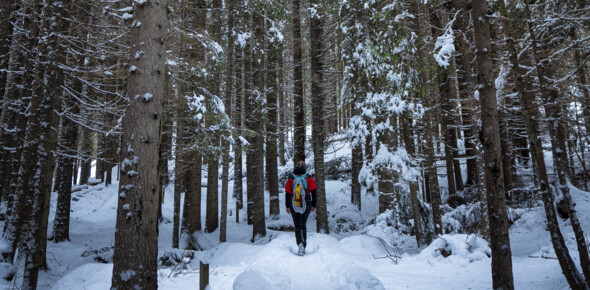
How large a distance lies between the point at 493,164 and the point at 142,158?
4988mm

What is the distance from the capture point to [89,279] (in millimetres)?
6523

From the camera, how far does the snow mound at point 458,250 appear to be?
650 centimetres

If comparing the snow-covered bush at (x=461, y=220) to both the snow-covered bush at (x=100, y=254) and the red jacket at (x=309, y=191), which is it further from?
the snow-covered bush at (x=100, y=254)

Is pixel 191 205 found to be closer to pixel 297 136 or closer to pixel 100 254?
pixel 100 254

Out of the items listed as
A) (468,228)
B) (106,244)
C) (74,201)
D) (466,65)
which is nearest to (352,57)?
(466,65)

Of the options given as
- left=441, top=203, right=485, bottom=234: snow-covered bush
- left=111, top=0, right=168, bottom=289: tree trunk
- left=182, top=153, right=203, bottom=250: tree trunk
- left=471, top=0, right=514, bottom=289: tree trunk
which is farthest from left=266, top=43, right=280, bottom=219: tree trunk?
left=471, top=0, right=514, bottom=289: tree trunk

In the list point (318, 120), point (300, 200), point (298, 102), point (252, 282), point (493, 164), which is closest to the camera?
point (493, 164)

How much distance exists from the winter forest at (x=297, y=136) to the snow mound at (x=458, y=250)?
5 cm

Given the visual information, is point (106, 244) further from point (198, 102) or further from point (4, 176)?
point (198, 102)

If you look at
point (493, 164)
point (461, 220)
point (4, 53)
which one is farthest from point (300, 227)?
point (4, 53)

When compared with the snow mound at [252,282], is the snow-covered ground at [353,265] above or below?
below

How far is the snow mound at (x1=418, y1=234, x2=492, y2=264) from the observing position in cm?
650

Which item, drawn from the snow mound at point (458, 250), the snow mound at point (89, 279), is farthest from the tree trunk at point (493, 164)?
the snow mound at point (89, 279)

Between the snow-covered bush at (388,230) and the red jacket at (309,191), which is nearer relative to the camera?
the red jacket at (309,191)
